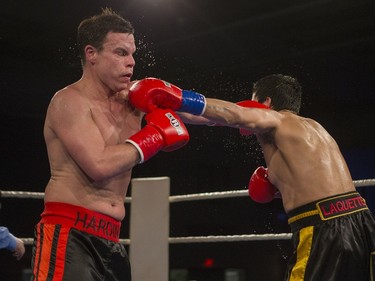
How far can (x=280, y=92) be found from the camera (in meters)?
2.31

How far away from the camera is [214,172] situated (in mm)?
9164

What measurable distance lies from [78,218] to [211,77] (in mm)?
6931

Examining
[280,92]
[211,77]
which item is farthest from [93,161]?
[211,77]

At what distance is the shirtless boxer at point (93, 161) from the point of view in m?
1.63

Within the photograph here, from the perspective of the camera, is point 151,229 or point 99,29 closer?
point 99,29

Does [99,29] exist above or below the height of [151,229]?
above

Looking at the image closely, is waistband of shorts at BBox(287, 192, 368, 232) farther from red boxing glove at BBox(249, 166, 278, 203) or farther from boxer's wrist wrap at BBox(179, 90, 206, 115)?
boxer's wrist wrap at BBox(179, 90, 206, 115)

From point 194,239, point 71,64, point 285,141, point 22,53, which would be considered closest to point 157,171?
point 71,64

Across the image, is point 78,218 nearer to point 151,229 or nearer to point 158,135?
point 158,135

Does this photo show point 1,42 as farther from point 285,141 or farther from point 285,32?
point 285,141

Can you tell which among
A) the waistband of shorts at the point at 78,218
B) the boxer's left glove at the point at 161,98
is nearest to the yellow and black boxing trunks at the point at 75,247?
the waistband of shorts at the point at 78,218

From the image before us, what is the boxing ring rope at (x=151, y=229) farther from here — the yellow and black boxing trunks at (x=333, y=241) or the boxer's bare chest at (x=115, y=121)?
the boxer's bare chest at (x=115, y=121)

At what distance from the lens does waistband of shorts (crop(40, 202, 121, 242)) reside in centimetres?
166

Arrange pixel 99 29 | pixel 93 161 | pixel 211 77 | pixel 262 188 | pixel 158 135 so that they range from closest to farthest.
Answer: pixel 93 161 → pixel 158 135 → pixel 99 29 → pixel 262 188 → pixel 211 77
